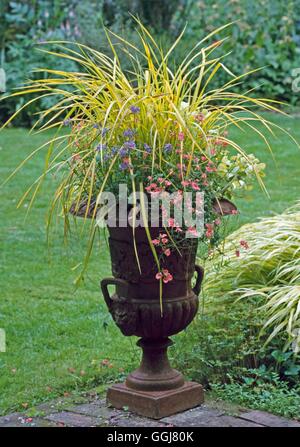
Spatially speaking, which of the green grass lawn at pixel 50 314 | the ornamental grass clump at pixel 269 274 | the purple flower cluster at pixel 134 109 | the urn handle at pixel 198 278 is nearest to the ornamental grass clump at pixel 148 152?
the purple flower cluster at pixel 134 109

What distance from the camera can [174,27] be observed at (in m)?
12.3

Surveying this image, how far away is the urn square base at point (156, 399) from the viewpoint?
3.77 metres

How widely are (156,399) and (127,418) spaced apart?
0.15 m

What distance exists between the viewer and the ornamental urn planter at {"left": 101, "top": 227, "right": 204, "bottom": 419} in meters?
3.73

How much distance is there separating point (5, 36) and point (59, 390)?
29.5ft

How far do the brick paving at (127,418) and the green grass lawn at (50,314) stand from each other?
0.58 feet

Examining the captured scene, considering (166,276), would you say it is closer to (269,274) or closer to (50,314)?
(269,274)

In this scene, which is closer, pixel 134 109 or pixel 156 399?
pixel 134 109

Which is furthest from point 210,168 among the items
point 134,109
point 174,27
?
point 174,27

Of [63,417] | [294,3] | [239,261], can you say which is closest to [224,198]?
[239,261]

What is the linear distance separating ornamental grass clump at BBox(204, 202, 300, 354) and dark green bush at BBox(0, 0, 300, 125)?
7.44m

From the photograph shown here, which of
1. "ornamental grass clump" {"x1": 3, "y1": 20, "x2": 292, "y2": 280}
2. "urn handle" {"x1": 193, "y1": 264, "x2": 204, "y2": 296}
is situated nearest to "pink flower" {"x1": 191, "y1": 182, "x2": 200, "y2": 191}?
"ornamental grass clump" {"x1": 3, "y1": 20, "x2": 292, "y2": 280}

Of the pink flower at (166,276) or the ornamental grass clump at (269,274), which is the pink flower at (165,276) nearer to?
the pink flower at (166,276)
